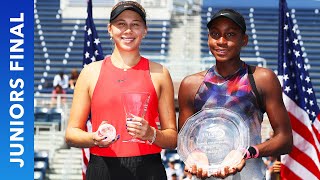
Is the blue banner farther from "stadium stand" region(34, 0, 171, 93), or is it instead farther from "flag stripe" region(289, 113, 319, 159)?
"stadium stand" region(34, 0, 171, 93)

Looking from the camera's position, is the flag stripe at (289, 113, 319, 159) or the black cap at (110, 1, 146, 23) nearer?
the black cap at (110, 1, 146, 23)

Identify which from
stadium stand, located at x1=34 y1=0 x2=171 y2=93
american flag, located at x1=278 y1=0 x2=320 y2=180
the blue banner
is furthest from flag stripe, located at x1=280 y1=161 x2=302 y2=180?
stadium stand, located at x1=34 y1=0 x2=171 y2=93

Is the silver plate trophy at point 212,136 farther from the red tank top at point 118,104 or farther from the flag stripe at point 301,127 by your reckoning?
the flag stripe at point 301,127

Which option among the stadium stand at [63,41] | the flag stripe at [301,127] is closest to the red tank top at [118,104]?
the flag stripe at [301,127]

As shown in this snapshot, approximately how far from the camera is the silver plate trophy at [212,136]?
3832 mm

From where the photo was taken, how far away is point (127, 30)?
405cm

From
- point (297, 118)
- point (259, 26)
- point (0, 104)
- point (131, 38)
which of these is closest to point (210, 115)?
point (131, 38)

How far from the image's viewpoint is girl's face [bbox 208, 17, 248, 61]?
159 inches

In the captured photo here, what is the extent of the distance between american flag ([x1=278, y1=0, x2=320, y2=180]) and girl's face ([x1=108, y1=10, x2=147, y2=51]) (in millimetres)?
3074

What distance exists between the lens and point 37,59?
21859mm

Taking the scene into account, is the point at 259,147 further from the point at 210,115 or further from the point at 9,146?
the point at 9,146

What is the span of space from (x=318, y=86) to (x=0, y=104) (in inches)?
652

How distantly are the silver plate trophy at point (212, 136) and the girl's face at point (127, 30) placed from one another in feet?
1.55

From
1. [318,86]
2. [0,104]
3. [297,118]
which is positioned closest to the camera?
[0,104]
